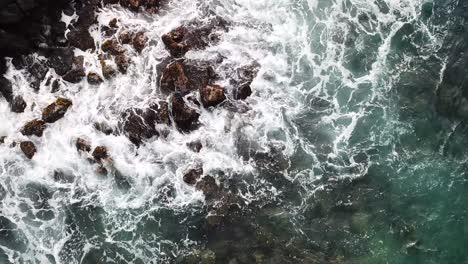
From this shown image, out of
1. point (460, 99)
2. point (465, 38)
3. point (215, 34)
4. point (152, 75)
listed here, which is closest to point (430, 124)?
point (460, 99)

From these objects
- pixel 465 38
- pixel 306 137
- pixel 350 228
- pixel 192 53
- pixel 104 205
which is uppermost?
pixel 465 38

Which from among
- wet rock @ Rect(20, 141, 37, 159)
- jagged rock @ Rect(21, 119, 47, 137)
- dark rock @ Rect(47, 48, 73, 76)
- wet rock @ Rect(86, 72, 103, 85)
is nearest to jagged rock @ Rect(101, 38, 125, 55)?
wet rock @ Rect(86, 72, 103, 85)

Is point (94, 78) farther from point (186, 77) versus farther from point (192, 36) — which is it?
point (192, 36)

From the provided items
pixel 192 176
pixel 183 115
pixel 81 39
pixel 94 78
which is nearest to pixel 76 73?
pixel 94 78

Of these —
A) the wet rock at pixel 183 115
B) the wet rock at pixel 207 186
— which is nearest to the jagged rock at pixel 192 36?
the wet rock at pixel 183 115

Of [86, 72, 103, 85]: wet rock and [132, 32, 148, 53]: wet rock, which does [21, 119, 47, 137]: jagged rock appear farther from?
[132, 32, 148, 53]: wet rock

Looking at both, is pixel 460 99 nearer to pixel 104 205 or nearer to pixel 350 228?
pixel 350 228
